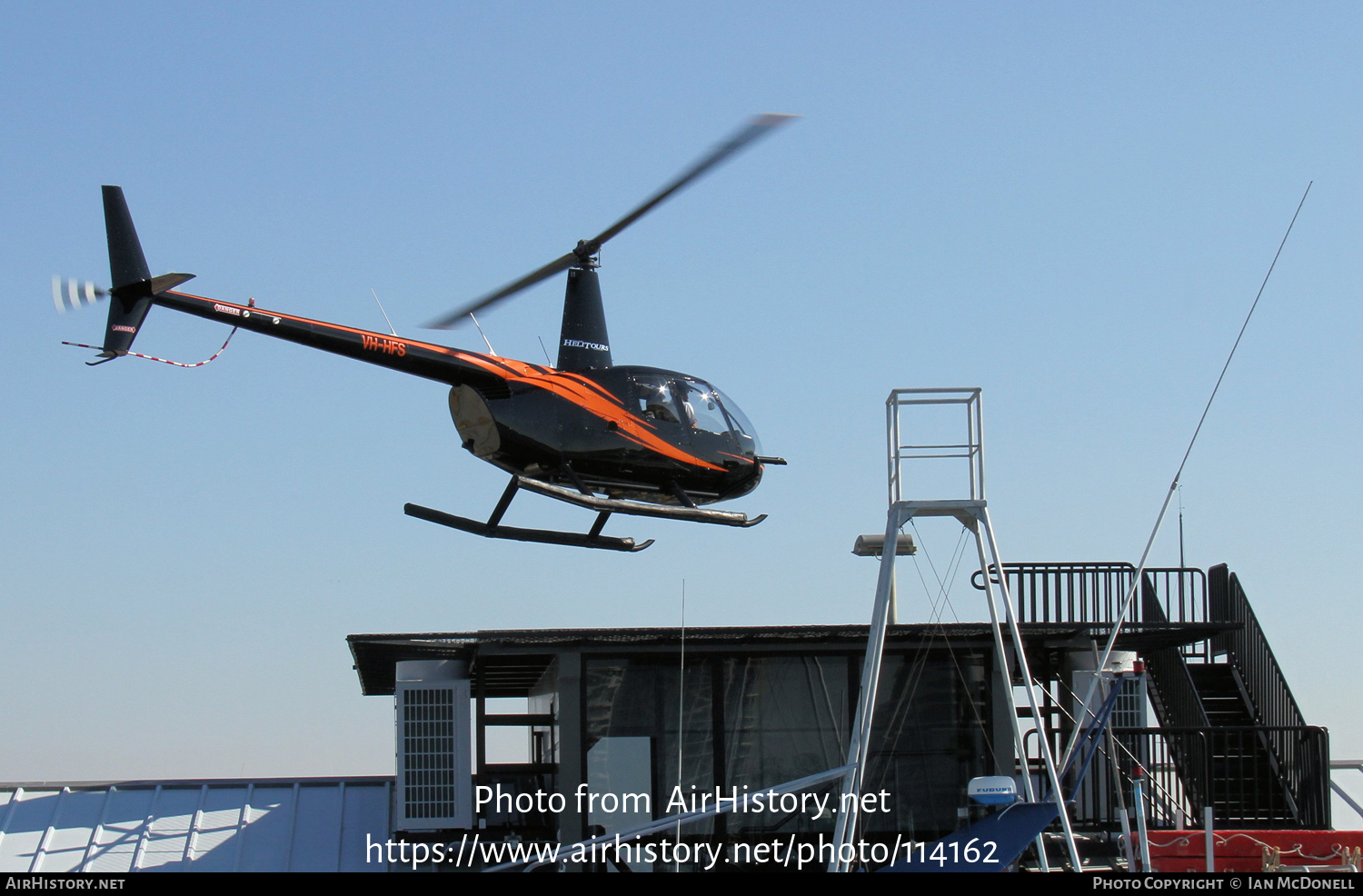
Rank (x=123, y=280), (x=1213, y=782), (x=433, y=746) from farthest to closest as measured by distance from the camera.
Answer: (x=433, y=746)
(x=1213, y=782)
(x=123, y=280)

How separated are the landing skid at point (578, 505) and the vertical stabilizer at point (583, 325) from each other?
1.68 meters

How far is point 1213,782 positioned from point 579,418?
9444 mm

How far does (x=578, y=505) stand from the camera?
17547mm

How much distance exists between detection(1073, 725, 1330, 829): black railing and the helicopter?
5.83 m

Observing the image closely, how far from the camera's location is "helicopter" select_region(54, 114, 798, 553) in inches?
633

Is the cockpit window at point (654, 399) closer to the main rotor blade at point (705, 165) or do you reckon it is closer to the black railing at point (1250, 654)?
the main rotor blade at point (705, 165)

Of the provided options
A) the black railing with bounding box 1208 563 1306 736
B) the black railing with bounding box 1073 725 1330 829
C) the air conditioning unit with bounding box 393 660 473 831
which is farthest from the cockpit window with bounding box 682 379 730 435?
the black railing with bounding box 1208 563 1306 736

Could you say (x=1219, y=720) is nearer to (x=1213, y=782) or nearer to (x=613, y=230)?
(x=1213, y=782)

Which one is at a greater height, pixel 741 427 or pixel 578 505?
pixel 741 427

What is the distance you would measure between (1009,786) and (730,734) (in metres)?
5.94

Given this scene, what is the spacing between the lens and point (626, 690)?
20688mm

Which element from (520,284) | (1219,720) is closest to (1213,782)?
(1219,720)

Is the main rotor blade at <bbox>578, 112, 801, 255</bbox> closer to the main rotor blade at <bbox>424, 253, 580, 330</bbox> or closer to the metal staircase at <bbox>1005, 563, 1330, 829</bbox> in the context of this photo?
the main rotor blade at <bbox>424, 253, 580, 330</bbox>
